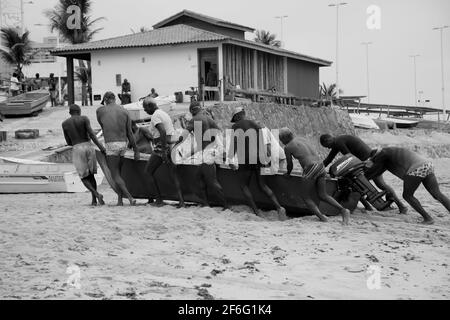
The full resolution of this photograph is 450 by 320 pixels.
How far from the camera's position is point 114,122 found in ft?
38.9

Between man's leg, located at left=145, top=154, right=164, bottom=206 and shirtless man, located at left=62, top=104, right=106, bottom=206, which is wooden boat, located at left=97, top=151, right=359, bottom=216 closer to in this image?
man's leg, located at left=145, top=154, right=164, bottom=206

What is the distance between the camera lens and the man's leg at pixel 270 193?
36.7 feet

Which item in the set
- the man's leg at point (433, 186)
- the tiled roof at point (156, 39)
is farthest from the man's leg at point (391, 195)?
the tiled roof at point (156, 39)

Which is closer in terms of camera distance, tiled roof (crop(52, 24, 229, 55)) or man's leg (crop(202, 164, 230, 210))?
man's leg (crop(202, 164, 230, 210))

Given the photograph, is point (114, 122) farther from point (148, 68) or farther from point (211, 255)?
point (148, 68)

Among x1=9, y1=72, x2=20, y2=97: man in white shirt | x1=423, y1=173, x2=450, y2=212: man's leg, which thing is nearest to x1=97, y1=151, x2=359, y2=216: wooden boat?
x1=423, y1=173, x2=450, y2=212: man's leg

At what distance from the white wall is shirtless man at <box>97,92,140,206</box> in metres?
21.5

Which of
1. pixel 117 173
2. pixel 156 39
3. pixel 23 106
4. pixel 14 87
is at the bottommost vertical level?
pixel 117 173

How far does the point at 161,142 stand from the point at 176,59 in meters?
22.7

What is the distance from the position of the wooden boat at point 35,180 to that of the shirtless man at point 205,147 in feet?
18.2

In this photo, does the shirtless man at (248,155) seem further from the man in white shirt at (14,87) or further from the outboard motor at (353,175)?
the man in white shirt at (14,87)

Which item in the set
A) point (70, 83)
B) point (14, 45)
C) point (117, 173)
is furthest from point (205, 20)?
point (117, 173)

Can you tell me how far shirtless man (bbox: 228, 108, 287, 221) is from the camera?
438 inches
